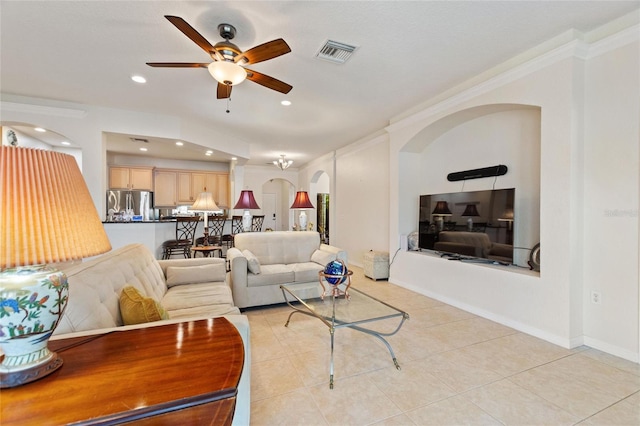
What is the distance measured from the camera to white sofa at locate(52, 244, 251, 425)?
1.33m

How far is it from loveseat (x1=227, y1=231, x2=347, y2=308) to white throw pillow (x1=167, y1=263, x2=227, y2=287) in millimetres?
257

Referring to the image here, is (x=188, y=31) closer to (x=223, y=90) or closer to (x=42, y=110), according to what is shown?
(x=223, y=90)

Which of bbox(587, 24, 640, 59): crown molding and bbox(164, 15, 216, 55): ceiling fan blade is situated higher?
bbox(587, 24, 640, 59): crown molding

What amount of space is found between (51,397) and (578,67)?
12.9 ft

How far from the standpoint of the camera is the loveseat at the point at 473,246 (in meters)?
3.14

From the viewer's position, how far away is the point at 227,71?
2.31m

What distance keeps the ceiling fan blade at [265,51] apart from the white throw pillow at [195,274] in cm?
207

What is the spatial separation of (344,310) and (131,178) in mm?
7031

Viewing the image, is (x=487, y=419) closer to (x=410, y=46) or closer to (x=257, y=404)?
(x=257, y=404)

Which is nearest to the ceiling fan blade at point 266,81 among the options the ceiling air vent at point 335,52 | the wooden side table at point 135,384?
the ceiling air vent at point 335,52

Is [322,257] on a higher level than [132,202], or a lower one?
lower

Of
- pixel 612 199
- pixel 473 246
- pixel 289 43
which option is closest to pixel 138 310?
pixel 289 43

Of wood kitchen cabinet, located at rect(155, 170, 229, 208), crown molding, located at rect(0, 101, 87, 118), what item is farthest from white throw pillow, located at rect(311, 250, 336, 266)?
wood kitchen cabinet, located at rect(155, 170, 229, 208)

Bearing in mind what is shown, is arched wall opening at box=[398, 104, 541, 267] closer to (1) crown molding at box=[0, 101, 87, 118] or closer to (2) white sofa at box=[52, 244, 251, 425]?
(2) white sofa at box=[52, 244, 251, 425]
